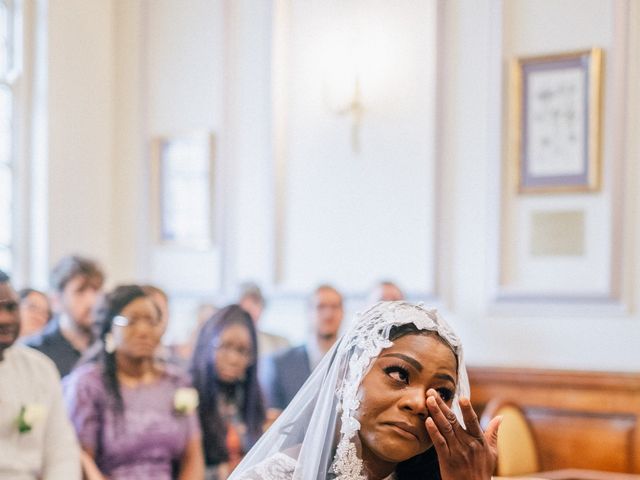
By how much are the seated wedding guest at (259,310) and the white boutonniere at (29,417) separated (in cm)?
240

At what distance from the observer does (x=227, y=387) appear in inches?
161

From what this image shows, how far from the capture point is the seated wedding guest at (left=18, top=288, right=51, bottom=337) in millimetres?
5031

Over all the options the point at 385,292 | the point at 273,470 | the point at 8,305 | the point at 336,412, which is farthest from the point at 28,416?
the point at 385,292

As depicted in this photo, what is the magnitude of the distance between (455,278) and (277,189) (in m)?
1.45

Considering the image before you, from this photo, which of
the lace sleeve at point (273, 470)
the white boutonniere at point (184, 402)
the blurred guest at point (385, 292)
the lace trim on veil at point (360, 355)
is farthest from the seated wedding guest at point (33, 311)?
the lace trim on veil at point (360, 355)

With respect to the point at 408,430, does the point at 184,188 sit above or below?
above

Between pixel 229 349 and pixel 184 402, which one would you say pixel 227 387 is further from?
pixel 184 402

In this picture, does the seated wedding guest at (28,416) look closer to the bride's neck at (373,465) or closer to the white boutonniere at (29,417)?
the white boutonniere at (29,417)

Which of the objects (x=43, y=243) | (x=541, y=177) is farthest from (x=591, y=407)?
(x=43, y=243)

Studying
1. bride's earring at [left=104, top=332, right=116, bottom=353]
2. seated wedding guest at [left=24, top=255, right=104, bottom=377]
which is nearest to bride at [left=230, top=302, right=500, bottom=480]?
bride's earring at [left=104, top=332, right=116, bottom=353]

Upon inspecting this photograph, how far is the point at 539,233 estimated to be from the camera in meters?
5.27

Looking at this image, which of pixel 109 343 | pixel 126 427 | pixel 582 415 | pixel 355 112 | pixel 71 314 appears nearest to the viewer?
pixel 126 427

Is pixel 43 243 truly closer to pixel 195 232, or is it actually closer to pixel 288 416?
pixel 195 232

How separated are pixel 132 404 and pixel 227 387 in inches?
20.9
